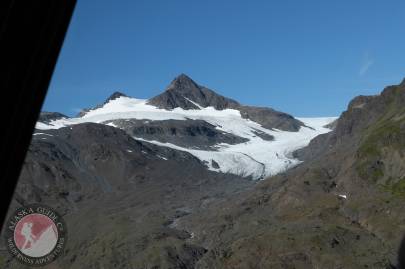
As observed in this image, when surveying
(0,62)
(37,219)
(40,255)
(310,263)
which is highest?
(0,62)

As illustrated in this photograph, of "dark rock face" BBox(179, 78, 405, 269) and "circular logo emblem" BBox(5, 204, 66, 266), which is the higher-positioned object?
"circular logo emblem" BBox(5, 204, 66, 266)

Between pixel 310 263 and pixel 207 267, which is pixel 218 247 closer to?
pixel 207 267

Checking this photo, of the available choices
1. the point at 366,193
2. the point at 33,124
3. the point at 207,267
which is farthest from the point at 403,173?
the point at 33,124

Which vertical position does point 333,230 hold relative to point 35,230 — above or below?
below

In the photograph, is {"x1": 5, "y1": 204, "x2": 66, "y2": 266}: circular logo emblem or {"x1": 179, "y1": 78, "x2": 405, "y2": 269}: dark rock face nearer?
{"x1": 5, "y1": 204, "x2": 66, "y2": 266}: circular logo emblem

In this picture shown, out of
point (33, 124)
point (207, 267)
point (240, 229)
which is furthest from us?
Result: point (240, 229)

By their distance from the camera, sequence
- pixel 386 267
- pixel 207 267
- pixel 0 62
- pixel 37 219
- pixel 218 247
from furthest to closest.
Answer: pixel 218 247 → pixel 207 267 → pixel 386 267 → pixel 37 219 → pixel 0 62

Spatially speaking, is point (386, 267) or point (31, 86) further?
point (386, 267)

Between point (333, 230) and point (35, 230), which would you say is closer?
point (35, 230)

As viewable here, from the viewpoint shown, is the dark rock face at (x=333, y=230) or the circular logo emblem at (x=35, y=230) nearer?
the circular logo emblem at (x=35, y=230)

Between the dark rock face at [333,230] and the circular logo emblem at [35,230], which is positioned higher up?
the circular logo emblem at [35,230]

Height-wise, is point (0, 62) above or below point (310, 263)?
above
